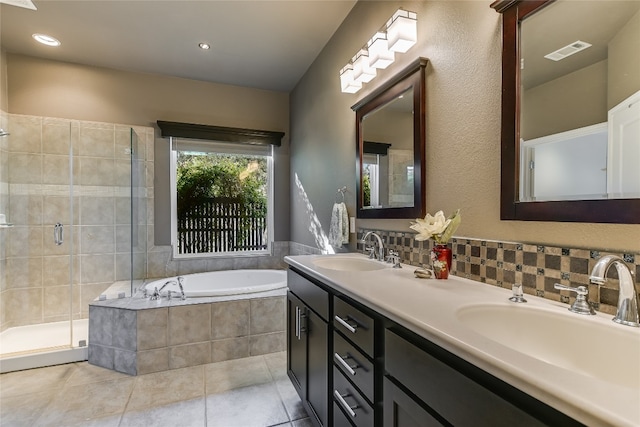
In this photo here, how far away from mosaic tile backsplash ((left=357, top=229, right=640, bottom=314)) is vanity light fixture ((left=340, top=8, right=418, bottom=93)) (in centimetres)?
105

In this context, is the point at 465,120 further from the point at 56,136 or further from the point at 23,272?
the point at 23,272

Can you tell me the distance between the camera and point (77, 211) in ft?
9.87

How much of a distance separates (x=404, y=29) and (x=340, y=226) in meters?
1.27

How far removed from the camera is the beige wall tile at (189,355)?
2.34 meters

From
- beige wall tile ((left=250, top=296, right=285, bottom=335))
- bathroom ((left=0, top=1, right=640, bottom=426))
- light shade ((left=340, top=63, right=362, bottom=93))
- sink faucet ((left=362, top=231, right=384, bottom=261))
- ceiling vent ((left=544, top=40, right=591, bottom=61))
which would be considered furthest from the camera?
beige wall tile ((left=250, top=296, right=285, bottom=335))

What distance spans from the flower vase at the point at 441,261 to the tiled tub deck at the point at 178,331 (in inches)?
65.3

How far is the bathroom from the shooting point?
1202mm

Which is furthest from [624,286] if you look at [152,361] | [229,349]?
[152,361]

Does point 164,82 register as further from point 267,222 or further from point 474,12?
point 474,12

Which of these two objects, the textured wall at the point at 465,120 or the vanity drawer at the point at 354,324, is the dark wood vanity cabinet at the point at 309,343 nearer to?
the vanity drawer at the point at 354,324

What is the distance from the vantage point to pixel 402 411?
85 centimetres

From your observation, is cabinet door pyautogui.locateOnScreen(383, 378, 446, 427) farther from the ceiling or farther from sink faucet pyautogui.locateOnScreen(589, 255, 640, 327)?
the ceiling

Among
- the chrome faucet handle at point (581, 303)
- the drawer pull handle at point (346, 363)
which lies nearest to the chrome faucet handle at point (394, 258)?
the drawer pull handle at point (346, 363)

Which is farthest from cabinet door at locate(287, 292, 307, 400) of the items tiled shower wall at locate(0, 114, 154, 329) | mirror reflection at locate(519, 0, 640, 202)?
tiled shower wall at locate(0, 114, 154, 329)
